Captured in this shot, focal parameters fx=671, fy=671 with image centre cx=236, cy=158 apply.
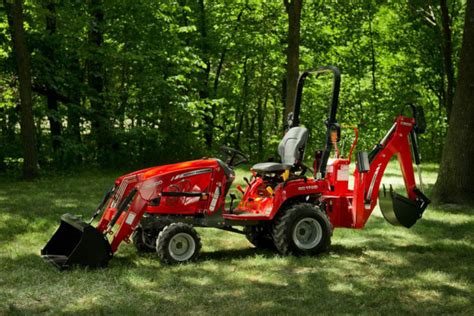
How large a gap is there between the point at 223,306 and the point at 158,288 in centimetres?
79

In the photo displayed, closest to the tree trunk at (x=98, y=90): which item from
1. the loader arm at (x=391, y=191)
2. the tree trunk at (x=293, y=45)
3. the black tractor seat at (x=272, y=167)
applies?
the tree trunk at (x=293, y=45)

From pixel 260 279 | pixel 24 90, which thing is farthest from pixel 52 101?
pixel 260 279

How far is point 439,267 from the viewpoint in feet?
21.5

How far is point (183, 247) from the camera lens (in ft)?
22.1

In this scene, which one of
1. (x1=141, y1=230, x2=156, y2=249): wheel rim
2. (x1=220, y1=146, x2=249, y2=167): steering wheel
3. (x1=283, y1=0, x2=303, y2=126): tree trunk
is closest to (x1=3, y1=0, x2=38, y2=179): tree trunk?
(x1=283, y1=0, x2=303, y2=126): tree trunk

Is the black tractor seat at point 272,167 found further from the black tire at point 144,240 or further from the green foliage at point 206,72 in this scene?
the green foliage at point 206,72

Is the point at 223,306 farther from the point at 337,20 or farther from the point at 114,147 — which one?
the point at 337,20

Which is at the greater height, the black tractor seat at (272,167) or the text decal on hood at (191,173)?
the black tractor seat at (272,167)

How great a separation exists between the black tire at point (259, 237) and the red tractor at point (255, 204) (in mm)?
11

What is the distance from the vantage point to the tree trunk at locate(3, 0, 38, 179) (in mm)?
13844

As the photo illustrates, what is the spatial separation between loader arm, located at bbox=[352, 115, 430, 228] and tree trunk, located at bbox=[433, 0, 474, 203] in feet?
9.28

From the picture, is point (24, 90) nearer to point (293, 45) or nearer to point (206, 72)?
point (293, 45)

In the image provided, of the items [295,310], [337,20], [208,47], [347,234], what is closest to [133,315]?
[295,310]

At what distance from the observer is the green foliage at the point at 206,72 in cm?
1705
